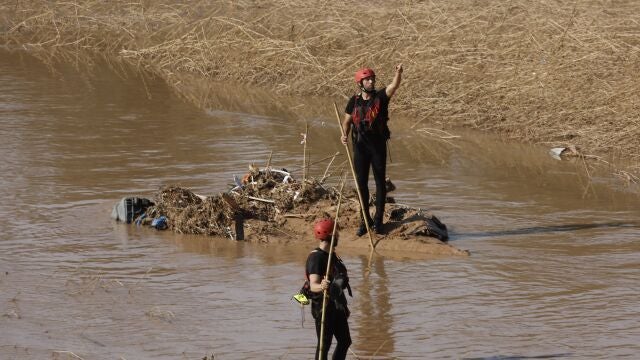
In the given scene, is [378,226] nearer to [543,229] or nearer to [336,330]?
[543,229]

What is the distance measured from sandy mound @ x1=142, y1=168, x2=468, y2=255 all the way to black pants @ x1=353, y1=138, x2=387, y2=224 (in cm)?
39

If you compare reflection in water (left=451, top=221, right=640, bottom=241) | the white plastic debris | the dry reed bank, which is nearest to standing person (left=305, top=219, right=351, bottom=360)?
reflection in water (left=451, top=221, right=640, bottom=241)

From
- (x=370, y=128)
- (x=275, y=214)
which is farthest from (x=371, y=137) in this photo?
(x=275, y=214)

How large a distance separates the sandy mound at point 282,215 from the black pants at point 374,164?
0.39 m

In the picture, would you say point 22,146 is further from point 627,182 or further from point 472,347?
point 472,347

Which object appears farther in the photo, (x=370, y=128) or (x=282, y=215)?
(x=282, y=215)

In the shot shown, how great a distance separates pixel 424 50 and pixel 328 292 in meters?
11.7

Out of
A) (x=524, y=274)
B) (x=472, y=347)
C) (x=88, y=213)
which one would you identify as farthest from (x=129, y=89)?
(x=472, y=347)

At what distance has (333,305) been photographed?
315 inches

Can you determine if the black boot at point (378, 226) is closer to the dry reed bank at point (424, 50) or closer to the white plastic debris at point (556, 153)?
the dry reed bank at point (424, 50)

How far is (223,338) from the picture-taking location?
937 cm

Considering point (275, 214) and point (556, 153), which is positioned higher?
point (556, 153)

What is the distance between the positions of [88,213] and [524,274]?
17.0 ft

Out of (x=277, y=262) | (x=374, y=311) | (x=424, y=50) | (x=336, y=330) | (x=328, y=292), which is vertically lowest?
(x=374, y=311)
